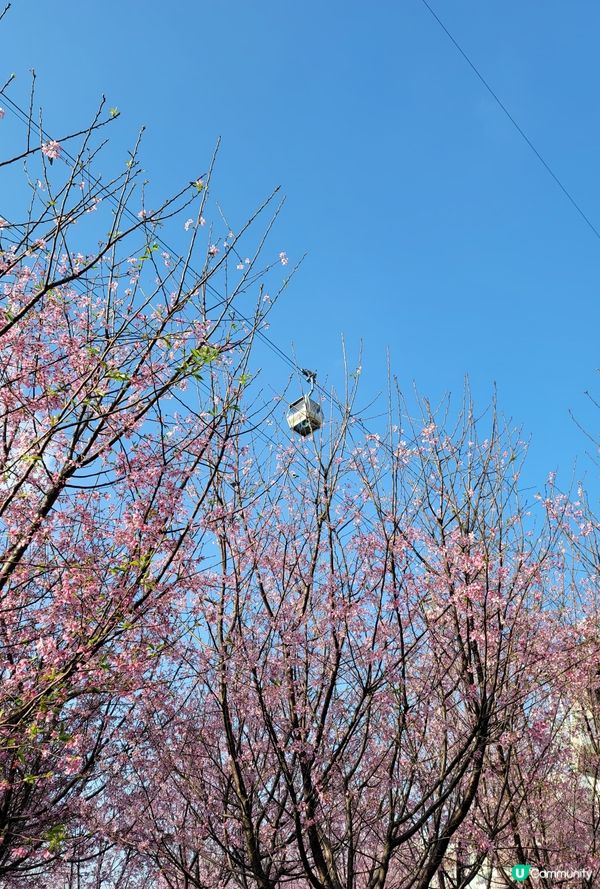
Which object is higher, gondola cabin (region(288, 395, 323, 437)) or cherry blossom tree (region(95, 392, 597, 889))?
gondola cabin (region(288, 395, 323, 437))

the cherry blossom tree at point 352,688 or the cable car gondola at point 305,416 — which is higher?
the cable car gondola at point 305,416

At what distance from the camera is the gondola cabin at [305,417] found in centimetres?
670

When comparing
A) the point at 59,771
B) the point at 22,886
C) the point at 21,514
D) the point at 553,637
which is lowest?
the point at 22,886

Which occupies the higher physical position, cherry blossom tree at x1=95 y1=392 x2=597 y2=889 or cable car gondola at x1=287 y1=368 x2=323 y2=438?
cable car gondola at x1=287 y1=368 x2=323 y2=438

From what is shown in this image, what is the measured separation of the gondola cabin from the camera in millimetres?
6703

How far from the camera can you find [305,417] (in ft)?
21.9

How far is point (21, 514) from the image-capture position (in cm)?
465

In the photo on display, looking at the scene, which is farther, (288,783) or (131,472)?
(288,783)

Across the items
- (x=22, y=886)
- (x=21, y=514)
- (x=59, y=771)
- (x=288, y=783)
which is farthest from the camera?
(x=22, y=886)

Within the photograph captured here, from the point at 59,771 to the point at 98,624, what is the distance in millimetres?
4035

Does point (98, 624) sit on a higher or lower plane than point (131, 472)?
lower

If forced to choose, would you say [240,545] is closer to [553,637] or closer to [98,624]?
[98,624]

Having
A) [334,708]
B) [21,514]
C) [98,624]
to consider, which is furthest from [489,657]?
[21,514]

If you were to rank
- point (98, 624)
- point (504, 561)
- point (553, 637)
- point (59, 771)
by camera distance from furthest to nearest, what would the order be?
point (553, 637), point (59, 771), point (504, 561), point (98, 624)
